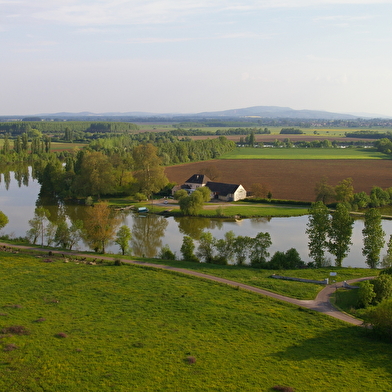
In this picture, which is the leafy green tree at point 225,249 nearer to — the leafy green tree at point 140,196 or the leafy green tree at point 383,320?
the leafy green tree at point 383,320

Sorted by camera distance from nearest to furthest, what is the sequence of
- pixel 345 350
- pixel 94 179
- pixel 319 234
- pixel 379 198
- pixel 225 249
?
pixel 345 350, pixel 319 234, pixel 225 249, pixel 379 198, pixel 94 179

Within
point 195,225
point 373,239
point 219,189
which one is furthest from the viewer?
point 219,189

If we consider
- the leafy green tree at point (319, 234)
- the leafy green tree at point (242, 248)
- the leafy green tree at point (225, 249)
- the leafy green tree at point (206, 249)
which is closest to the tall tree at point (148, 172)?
the leafy green tree at point (206, 249)

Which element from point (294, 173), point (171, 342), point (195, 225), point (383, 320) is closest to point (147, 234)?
point (195, 225)

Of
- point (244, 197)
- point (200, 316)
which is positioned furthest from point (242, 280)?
point (244, 197)

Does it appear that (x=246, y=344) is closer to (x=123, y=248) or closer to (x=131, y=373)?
(x=131, y=373)

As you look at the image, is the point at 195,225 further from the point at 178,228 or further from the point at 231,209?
the point at 231,209
